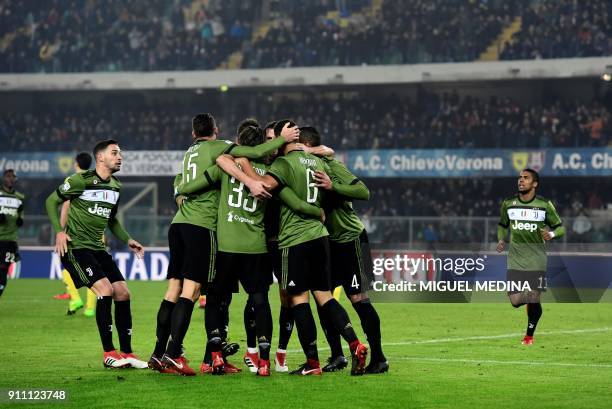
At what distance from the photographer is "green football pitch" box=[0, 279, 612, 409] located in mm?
8828

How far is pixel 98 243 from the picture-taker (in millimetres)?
11508

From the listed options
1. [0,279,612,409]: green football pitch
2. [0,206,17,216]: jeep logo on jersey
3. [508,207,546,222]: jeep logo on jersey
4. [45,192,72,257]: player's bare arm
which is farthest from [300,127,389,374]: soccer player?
[0,206,17,216]: jeep logo on jersey

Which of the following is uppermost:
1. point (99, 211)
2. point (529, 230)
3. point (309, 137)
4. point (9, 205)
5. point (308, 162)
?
point (309, 137)

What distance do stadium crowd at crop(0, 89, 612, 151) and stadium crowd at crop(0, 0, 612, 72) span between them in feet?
5.69

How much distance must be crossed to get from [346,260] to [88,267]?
8.45ft

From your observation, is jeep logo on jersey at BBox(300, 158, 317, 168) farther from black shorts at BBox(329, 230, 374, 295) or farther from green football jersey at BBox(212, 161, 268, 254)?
black shorts at BBox(329, 230, 374, 295)

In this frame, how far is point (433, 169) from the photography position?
3878cm

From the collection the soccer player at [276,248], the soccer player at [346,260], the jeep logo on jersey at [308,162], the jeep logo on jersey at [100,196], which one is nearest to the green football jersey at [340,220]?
the soccer player at [346,260]

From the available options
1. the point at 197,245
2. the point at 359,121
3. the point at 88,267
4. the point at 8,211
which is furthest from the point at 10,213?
the point at 359,121

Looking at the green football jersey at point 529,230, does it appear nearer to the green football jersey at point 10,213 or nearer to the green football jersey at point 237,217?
the green football jersey at point 237,217

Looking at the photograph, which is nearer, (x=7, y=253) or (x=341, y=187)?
(x=341, y=187)

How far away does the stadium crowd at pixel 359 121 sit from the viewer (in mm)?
38750

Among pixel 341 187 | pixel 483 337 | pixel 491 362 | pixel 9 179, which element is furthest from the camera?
pixel 9 179

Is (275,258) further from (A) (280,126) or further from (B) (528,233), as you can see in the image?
(B) (528,233)
